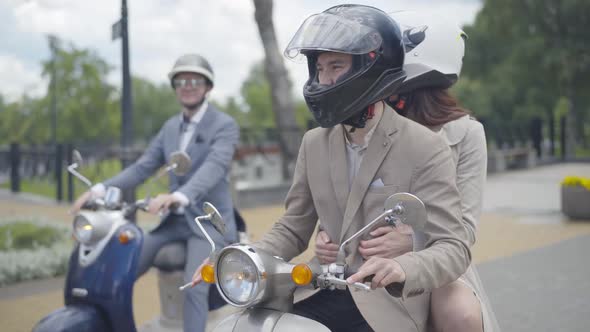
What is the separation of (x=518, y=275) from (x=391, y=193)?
14.6 ft

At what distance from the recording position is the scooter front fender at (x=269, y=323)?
1872mm

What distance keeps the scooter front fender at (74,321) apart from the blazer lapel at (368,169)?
158 cm

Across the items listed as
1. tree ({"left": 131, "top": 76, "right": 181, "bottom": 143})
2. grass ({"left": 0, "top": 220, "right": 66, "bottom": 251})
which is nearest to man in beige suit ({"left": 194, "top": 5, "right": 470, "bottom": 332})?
grass ({"left": 0, "top": 220, "right": 66, "bottom": 251})

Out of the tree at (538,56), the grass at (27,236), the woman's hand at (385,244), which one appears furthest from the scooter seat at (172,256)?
the tree at (538,56)

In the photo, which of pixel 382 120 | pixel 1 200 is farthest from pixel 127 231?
pixel 1 200

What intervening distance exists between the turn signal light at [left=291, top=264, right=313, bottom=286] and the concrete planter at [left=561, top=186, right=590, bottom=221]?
8458mm

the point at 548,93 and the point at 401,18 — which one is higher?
the point at 548,93

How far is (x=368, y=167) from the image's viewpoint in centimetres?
217

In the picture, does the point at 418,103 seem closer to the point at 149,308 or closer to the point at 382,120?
the point at 382,120

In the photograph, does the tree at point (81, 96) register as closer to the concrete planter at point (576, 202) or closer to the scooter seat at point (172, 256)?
the concrete planter at point (576, 202)

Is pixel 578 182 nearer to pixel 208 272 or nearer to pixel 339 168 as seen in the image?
pixel 339 168

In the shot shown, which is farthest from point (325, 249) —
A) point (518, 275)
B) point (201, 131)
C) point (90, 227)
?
point (518, 275)

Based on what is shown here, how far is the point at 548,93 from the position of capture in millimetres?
33469

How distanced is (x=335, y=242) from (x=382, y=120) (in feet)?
1.51
